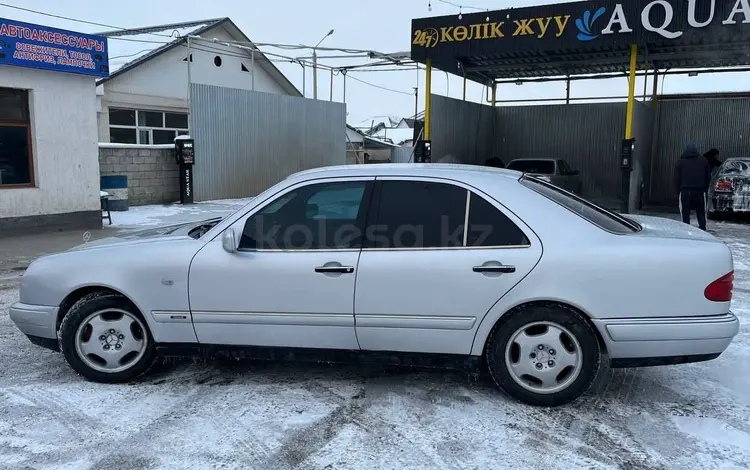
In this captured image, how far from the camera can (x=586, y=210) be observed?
13.4ft

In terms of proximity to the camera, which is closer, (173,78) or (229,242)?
(229,242)

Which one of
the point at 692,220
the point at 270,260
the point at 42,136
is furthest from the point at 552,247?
the point at 692,220

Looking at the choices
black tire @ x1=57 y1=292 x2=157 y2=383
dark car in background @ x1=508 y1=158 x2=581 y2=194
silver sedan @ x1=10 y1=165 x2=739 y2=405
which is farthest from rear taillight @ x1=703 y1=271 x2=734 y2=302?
dark car in background @ x1=508 y1=158 x2=581 y2=194

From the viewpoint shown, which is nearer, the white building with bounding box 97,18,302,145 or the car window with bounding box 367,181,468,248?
the car window with bounding box 367,181,468,248

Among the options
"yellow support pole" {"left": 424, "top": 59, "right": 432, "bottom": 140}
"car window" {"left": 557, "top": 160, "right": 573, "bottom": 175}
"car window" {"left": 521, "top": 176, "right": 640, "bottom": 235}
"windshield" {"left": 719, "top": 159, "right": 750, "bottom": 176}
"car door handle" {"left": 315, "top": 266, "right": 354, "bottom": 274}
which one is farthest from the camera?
"car window" {"left": 557, "top": 160, "right": 573, "bottom": 175}

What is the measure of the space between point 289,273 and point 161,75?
67.6 ft

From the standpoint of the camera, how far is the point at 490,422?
11.6 ft

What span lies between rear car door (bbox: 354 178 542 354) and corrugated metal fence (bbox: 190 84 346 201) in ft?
44.2

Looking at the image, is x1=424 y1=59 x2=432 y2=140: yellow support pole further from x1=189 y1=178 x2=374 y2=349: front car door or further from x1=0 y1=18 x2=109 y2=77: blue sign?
x1=189 y1=178 x2=374 y2=349: front car door

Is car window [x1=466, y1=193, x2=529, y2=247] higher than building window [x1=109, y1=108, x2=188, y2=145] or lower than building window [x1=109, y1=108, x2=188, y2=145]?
lower

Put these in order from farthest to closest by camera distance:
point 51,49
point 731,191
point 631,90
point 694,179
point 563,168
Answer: point 563,168
point 631,90
point 731,191
point 694,179
point 51,49

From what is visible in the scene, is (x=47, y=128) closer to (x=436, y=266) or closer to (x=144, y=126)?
(x=436, y=266)

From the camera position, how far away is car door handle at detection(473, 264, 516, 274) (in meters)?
3.59

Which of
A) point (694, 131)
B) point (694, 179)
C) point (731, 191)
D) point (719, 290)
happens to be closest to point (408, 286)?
point (719, 290)
